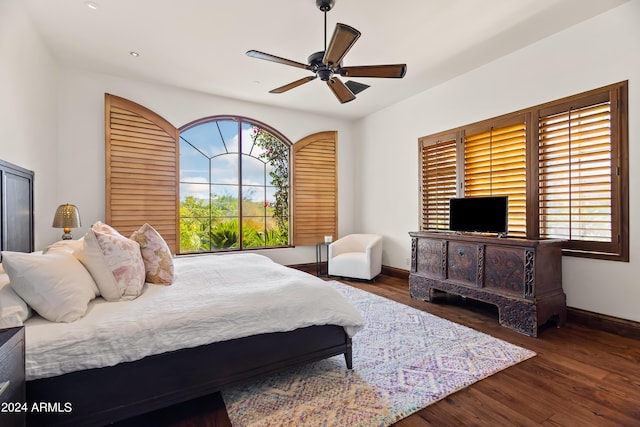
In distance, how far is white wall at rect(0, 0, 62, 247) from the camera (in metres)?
2.36

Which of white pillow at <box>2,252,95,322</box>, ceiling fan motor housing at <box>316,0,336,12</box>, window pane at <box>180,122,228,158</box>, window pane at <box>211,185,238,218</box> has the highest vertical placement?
ceiling fan motor housing at <box>316,0,336,12</box>

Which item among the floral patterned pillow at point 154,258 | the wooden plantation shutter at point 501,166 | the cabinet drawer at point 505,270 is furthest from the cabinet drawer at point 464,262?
the floral patterned pillow at point 154,258

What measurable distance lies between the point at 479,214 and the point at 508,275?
0.77 metres

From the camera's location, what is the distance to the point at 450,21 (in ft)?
9.32

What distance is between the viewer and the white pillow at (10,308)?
1362mm

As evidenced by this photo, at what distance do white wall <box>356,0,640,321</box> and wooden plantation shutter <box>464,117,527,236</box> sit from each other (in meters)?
0.24

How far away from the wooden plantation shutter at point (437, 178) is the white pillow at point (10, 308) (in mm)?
4180

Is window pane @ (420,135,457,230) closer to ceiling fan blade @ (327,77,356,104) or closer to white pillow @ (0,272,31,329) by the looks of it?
ceiling fan blade @ (327,77,356,104)

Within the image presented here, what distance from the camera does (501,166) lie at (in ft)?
11.8

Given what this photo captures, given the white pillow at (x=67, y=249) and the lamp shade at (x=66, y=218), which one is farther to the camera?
the lamp shade at (x=66, y=218)

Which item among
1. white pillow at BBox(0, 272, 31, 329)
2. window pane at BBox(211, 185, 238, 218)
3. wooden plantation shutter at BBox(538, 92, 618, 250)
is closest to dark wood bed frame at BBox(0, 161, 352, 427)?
white pillow at BBox(0, 272, 31, 329)

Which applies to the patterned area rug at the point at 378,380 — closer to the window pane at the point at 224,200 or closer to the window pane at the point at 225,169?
the window pane at the point at 224,200

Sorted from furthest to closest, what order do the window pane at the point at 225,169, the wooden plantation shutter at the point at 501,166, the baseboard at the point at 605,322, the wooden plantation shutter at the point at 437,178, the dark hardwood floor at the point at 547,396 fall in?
the window pane at the point at 225,169, the wooden plantation shutter at the point at 437,178, the wooden plantation shutter at the point at 501,166, the baseboard at the point at 605,322, the dark hardwood floor at the point at 547,396

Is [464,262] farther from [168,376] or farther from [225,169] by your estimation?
[225,169]
